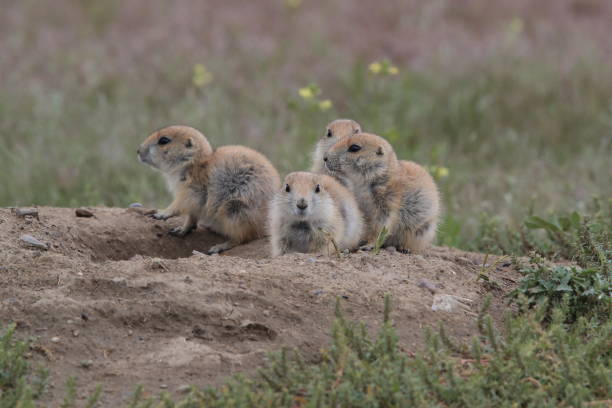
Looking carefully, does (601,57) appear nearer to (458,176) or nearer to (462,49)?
(462,49)

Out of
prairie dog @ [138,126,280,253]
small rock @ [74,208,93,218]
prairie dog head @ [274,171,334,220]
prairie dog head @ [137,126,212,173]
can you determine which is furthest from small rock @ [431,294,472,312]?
small rock @ [74,208,93,218]

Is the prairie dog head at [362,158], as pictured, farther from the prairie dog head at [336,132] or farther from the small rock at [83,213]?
the small rock at [83,213]

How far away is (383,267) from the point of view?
5191 millimetres

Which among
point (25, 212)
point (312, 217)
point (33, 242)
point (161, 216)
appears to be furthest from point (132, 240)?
point (312, 217)

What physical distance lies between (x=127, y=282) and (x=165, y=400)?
126 cm

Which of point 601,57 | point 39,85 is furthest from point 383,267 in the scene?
point 601,57

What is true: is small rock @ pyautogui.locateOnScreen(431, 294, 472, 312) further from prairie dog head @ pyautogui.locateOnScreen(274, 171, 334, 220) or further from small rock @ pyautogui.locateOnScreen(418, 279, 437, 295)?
prairie dog head @ pyautogui.locateOnScreen(274, 171, 334, 220)

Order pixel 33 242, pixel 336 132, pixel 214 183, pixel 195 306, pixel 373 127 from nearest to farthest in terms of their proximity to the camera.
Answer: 1. pixel 195 306
2. pixel 33 242
3. pixel 214 183
4. pixel 336 132
5. pixel 373 127

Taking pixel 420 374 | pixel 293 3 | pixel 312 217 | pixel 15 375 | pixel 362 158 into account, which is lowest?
pixel 15 375

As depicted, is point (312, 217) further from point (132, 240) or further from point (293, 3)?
point (293, 3)

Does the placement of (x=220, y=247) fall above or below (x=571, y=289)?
below

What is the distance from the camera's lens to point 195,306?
4477mm

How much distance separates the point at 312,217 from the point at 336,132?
4.22ft

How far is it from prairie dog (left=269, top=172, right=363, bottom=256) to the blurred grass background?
1620mm
